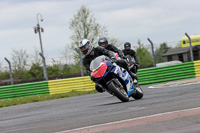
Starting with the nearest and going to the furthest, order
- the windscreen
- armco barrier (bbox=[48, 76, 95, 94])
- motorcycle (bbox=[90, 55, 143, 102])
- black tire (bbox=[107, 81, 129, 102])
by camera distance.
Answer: black tire (bbox=[107, 81, 129, 102]), motorcycle (bbox=[90, 55, 143, 102]), the windscreen, armco barrier (bbox=[48, 76, 95, 94])

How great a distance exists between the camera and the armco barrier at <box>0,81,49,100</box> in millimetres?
19391

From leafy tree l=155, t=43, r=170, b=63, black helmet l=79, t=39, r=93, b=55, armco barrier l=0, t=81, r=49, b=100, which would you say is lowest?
armco barrier l=0, t=81, r=49, b=100

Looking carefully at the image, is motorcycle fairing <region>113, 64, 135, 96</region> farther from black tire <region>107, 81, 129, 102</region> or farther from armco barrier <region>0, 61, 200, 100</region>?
armco barrier <region>0, 61, 200, 100</region>

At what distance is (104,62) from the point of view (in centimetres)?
857

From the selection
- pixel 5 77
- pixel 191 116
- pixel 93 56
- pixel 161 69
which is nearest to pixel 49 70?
pixel 5 77

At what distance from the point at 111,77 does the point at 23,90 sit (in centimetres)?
1158

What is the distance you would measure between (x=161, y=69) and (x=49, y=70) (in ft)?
26.5

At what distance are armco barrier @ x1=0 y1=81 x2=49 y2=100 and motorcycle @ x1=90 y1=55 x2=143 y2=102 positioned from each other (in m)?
11.1

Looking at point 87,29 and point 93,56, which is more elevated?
point 87,29

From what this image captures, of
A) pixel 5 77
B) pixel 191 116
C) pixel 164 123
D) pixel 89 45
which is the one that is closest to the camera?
pixel 164 123

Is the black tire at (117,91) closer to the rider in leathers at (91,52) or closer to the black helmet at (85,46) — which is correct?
the rider in leathers at (91,52)

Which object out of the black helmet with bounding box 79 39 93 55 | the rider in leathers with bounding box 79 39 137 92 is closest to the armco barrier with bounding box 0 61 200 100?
the rider in leathers with bounding box 79 39 137 92

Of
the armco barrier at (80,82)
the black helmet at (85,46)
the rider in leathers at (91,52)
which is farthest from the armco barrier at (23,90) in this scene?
the black helmet at (85,46)

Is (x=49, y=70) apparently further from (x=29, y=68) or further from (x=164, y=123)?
(x=164, y=123)
